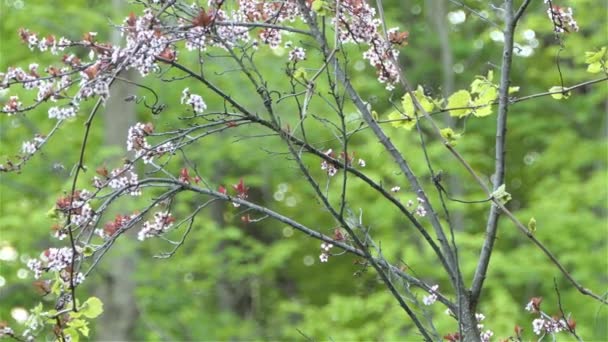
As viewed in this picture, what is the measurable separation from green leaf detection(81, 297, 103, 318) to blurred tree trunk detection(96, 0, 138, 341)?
7.29 meters

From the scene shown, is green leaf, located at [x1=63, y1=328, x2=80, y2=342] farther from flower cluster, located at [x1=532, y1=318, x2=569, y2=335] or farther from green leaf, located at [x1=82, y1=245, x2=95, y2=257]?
flower cluster, located at [x1=532, y1=318, x2=569, y2=335]

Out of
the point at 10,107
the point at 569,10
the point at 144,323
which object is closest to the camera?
the point at 10,107

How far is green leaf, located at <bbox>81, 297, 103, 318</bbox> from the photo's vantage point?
226cm

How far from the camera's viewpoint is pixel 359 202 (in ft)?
35.2

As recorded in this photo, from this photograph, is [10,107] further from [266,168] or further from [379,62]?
[266,168]

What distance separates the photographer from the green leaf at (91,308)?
2.26 meters

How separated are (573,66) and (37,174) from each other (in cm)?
843

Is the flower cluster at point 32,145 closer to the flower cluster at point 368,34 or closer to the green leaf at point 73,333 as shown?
the green leaf at point 73,333

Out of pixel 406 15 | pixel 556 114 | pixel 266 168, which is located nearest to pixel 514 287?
→ pixel 556 114

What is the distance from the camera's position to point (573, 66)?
1436cm

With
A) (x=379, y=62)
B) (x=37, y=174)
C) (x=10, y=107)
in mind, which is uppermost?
(x=37, y=174)

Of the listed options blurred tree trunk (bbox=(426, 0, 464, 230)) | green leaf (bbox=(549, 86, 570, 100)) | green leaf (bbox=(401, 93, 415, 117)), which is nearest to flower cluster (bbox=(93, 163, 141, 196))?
green leaf (bbox=(401, 93, 415, 117))

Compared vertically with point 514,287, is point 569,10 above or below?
below

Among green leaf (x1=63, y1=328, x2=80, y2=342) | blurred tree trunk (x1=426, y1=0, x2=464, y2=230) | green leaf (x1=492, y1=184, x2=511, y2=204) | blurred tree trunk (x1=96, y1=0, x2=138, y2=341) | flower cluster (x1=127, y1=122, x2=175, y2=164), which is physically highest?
blurred tree trunk (x1=426, y1=0, x2=464, y2=230)
